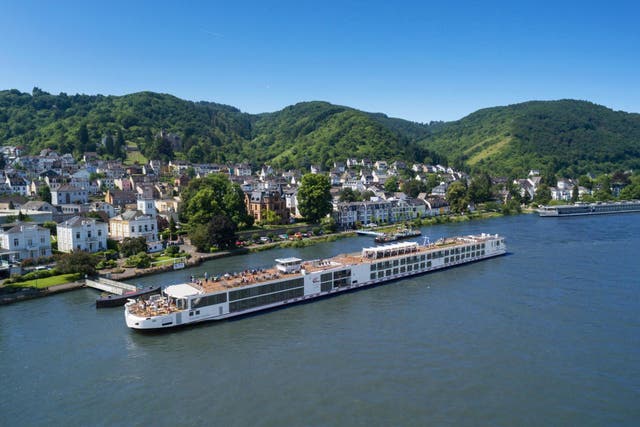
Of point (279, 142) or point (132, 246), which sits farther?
point (279, 142)

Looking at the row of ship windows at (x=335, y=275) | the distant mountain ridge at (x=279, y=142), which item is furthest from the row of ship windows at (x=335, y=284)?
the distant mountain ridge at (x=279, y=142)

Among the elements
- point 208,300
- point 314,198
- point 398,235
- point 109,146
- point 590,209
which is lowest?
point 208,300

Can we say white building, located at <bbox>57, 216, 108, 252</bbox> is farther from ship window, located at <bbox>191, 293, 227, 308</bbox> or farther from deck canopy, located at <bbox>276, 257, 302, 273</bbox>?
ship window, located at <bbox>191, 293, 227, 308</bbox>

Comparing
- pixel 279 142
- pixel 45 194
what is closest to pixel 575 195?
pixel 45 194

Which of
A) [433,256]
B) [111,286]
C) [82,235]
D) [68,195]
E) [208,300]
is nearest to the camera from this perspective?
[208,300]

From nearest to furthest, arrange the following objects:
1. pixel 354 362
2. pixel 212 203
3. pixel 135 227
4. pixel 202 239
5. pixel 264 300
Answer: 1. pixel 354 362
2. pixel 264 300
3. pixel 202 239
4. pixel 135 227
5. pixel 212 203

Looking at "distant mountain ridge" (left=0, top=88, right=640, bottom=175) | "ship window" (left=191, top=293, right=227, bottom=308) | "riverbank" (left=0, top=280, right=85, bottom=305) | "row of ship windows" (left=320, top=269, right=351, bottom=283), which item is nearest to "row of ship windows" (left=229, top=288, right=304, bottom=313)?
"ship window" (left=191, top=293, right=227, bottom=308)

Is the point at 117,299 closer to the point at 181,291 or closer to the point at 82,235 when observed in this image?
the point at 181,291

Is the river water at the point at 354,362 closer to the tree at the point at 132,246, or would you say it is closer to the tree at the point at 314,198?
the tree at the point at 132,246
